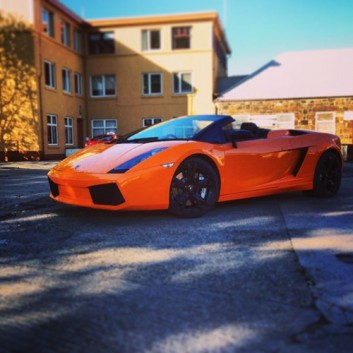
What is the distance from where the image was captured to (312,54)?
27.1 metres

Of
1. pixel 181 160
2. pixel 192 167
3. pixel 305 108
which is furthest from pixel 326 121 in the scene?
pixel 181 160

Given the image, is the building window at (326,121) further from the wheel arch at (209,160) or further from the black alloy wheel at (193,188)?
the black alloy wheel at (193,188)

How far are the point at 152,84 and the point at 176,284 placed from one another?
25.5 meters

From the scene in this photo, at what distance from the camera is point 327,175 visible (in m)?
6.38

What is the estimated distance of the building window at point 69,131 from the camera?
81.8 ft

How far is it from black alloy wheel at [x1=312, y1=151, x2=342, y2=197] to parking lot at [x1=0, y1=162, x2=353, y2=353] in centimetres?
152

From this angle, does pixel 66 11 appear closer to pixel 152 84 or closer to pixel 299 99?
pixel 152 84

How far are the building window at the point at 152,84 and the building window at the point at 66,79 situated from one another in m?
4.65

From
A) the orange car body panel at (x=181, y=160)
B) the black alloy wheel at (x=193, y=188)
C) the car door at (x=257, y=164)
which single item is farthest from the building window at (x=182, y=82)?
the black alloy wheel at (x=193, y=188)

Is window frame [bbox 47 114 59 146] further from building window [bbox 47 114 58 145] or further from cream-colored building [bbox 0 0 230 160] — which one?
cream-colored building [bbox 0 0 230 160]

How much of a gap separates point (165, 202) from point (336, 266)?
6.57 ft

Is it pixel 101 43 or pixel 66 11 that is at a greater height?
pixel 66 11

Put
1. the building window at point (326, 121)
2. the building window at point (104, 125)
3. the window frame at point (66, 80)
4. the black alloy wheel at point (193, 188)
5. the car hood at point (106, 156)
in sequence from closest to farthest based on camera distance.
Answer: the car hood at point (106, 156)
the black alloy wheel at point (193, 188)
the building window at point (326, 121)
the window frame at point (66, 80)
the building window at point (104, 125)

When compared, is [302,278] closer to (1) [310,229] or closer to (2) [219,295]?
(2) [219,295]
